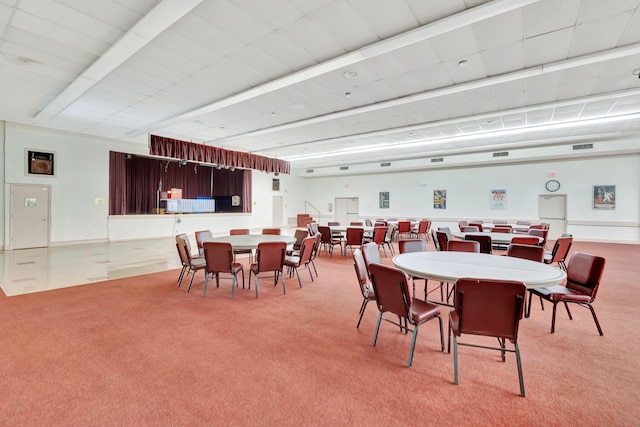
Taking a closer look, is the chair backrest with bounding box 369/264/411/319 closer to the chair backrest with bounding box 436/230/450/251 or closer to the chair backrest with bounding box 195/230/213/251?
the chair backrest with bounding box 436/230/450/251

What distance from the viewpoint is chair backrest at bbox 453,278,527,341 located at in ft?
6.54

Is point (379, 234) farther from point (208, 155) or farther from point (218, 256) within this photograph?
point (208, 155)

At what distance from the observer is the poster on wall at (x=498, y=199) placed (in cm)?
1222

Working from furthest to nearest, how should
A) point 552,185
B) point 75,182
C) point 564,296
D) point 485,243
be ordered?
point 552,185 < point 75,182 < point 485,243 < point 564,296

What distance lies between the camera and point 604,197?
10469mm

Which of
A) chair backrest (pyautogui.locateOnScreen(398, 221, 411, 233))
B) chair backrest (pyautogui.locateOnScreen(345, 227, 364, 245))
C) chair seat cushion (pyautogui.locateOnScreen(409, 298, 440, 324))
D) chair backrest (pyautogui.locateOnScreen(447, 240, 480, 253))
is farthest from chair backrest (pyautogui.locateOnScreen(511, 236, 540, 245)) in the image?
chair backrest (pyautogui.locateOnScreen(398, 221, 411, 233))

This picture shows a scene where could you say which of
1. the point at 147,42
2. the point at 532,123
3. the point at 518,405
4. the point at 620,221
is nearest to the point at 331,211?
the point at 532,123

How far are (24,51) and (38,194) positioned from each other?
593 cm

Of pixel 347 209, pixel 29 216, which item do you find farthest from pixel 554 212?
pixel 29 216

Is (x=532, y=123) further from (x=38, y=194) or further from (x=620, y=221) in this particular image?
(x=38, y=194)

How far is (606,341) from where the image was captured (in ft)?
9.54

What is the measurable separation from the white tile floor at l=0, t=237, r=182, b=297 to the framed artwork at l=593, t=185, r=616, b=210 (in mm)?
13829

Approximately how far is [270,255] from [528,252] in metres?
3.56

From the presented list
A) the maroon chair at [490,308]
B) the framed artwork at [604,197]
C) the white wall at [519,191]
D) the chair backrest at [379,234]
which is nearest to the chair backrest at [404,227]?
the chair backrest at [379,234]
